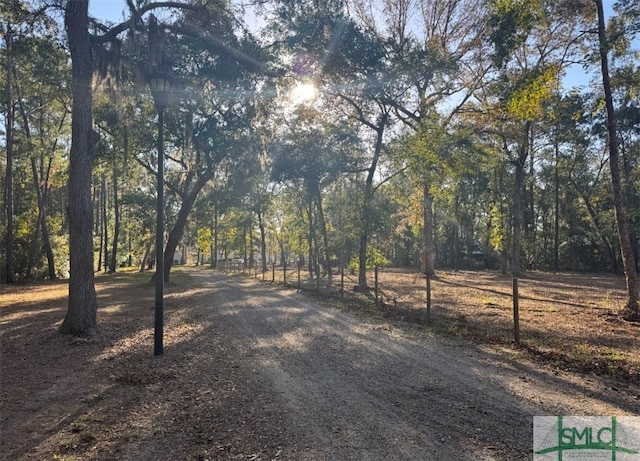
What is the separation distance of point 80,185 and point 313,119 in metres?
11.9

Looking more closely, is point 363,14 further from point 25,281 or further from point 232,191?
point 25,281

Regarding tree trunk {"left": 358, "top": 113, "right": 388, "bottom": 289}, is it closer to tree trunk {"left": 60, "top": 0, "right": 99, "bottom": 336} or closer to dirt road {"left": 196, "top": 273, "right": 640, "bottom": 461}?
dirt road {"left": 196, "top": 273, "right": 640, "bottom": 461}

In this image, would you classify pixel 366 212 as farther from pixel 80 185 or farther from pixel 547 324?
pixel 80 185

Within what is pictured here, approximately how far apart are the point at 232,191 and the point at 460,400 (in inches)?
760

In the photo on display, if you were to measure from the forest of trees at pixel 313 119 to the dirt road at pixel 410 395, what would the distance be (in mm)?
4719

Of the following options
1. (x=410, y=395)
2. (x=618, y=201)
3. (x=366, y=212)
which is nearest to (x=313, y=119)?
(x=366, y=212)

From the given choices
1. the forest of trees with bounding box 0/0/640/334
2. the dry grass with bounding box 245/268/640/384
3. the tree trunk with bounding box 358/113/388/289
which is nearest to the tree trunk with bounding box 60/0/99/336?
the forest of trees with bounding box 0/0/640/334

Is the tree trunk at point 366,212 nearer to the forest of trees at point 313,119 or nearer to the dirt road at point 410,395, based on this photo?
the forest of trees at point 313,119

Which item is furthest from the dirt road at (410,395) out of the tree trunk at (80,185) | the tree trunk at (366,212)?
the tree trunk at (366,212)

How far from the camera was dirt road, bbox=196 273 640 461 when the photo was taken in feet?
11.2

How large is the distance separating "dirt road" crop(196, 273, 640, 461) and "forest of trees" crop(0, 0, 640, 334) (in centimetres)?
472

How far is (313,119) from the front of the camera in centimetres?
1814

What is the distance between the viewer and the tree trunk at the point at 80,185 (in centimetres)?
782

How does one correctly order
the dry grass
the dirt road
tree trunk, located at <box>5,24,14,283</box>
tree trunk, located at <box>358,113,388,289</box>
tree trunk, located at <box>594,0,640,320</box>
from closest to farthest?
the dirt road
the dry grass
tree trunk, located at <box>594,0,640,320</box>
tree trunk, located at <box>358,113,388,289</box>
tree trunk, located at <box>5,24,14,283</box>
